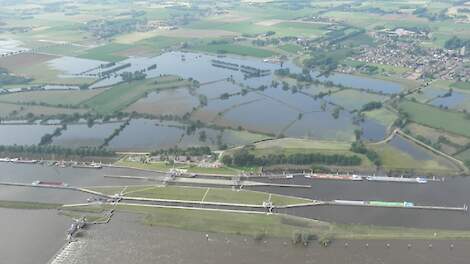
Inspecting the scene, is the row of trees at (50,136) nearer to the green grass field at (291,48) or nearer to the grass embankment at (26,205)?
the grass embankment at (26,205)

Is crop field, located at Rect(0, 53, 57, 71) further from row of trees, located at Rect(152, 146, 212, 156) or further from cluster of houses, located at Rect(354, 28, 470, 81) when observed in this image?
cluster of houses, located at Rect(354, 28, 470, 81)

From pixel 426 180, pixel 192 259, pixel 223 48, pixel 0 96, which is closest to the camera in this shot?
pixel 192 259

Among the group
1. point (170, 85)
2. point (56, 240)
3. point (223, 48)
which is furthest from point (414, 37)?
point (56, 240)

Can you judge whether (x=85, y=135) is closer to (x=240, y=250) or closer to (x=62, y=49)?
(x=240, y=250)

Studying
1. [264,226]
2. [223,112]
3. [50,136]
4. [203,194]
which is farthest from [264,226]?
[50,136]

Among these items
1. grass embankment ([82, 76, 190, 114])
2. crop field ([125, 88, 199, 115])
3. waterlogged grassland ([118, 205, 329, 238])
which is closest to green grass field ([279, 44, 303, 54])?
grass embankment ([82, 76, 190, 114])

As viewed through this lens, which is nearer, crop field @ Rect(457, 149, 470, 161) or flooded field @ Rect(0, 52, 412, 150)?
crop field @ Rect(457, 149, 470, 161)

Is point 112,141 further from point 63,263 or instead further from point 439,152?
point 439,152

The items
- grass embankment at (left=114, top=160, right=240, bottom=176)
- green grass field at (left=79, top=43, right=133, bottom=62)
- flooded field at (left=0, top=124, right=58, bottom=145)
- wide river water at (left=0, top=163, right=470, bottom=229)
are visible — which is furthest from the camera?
green grass field at (left=79, top=43, right=133, bottom=62)
